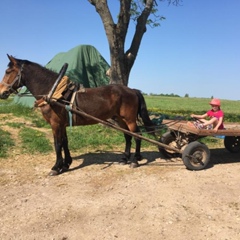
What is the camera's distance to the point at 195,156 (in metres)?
6.64

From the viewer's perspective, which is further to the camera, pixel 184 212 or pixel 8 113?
pixel 8 113

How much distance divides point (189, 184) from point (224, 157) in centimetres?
274

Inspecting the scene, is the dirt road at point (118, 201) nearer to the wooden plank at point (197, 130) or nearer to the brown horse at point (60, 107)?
the brown horse at point (60, 107)

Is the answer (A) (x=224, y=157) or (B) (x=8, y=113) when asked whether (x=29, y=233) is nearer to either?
(A) (x=224, y=157)

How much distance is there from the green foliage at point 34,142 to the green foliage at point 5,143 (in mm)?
351

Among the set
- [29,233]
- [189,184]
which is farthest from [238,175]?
[29,233]

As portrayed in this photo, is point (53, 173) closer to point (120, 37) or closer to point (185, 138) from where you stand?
point (185, 138)

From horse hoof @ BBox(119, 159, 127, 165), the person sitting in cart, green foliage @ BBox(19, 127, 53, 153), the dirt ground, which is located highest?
the person sitting in cart

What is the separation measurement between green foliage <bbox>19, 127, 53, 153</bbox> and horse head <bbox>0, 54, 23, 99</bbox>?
2204mm

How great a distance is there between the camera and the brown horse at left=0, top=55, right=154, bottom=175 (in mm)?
6434

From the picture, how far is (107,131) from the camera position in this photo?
10.5 metres

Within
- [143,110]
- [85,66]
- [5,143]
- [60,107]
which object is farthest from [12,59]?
[85,66]

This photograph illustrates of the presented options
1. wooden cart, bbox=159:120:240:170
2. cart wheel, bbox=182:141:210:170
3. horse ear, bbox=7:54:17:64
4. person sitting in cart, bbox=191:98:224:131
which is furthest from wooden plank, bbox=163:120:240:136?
horse ear, bbox=7:54:17:64

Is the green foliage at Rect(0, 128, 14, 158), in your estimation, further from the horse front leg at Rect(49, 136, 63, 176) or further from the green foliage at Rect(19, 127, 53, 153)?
the horse front leg at Rect(49, 136, 63, 176)
